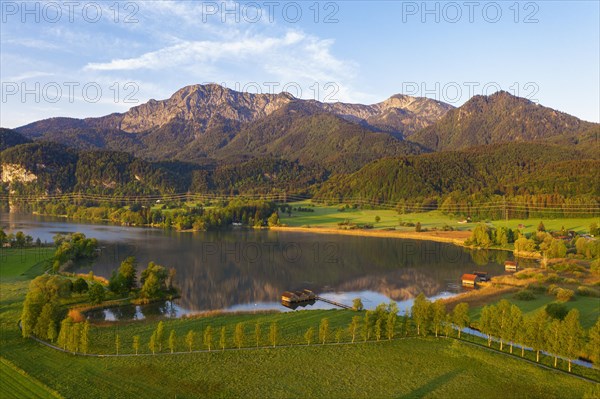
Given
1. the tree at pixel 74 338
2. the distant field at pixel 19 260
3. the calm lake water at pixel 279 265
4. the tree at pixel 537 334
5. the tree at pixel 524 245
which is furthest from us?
the tree at pixel 524 245

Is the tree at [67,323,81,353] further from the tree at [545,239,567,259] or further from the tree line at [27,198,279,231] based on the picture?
the tree line at [27,198,279,231]

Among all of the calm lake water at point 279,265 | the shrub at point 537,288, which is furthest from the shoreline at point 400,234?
the shrub at point 537,288

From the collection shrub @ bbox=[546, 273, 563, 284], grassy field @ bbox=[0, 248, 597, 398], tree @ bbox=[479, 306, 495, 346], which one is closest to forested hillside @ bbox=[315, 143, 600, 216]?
shrub @ bbox=[546, 273, 563, 284]

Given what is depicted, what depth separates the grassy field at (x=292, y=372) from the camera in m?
21.8

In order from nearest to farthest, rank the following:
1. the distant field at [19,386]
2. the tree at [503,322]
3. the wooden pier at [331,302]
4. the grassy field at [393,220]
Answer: the distant field at [19,386] → the tree at [503,322] → the wooden pier at [331,302] → the grassy field at [393,220]

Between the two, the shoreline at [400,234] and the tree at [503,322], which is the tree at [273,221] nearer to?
the shoreline at [400,234]

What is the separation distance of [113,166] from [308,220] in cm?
9467

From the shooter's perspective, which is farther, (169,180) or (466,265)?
(169,180)

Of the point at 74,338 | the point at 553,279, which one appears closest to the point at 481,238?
the point at 553,279

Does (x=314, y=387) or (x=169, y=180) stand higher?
(x=169, y=180)

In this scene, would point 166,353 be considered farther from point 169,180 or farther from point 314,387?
point 169,180

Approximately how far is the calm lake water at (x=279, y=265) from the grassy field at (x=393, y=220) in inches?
571

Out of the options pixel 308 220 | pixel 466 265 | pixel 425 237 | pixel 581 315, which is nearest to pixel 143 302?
pixel 581 315

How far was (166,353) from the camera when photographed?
26.1 m
